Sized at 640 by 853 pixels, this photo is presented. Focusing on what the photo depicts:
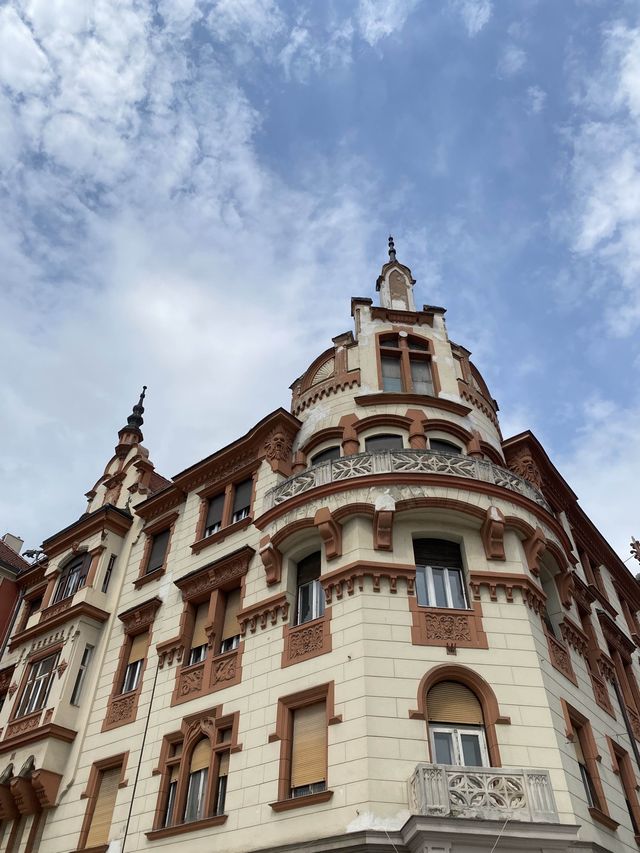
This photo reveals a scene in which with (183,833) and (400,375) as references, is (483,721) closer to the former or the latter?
(183,833)

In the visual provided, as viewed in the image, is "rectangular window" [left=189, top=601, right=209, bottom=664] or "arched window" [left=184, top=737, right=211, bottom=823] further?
"rectangular window" [left=189, top=601, right=209, bottom=664]

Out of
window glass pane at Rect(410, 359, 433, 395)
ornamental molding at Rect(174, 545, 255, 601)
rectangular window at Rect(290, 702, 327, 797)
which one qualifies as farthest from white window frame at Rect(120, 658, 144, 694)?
window glass pane at Rect(410, 359, 433, 395)

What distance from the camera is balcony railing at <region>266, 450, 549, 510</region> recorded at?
18891 mm

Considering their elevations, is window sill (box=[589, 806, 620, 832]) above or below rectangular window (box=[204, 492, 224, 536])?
below

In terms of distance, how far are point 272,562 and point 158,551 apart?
7.63 metres

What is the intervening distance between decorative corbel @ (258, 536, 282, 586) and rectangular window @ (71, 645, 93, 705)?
831 centimetres

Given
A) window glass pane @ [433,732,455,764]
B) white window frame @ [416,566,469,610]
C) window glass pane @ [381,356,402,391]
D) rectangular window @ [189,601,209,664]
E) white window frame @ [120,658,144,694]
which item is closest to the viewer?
window glass pane @ [433,732,455,764]

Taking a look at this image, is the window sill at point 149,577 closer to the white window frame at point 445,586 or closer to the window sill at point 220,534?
the window sill at point 220,534

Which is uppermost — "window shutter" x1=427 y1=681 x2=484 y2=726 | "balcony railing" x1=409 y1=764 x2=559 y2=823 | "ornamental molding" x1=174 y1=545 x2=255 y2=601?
"ornamental molding" x1=174 y1=545 x2=255 y2=601

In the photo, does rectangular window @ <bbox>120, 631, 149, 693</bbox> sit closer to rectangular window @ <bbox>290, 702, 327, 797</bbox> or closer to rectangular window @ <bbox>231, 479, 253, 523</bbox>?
rectangular window @ <bbox>231, 479, 253, 523</bbox>

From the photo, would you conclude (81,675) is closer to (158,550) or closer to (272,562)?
(158,550)

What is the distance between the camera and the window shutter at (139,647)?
22.3 metres

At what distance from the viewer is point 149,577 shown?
24.1 m

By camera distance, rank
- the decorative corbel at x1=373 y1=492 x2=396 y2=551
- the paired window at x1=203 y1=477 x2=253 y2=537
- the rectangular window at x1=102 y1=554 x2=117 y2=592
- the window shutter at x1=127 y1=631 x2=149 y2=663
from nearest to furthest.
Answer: the decorative corbel at x1=373 y1=492 x2=396 y2=551 → the window shutter at x1=127 y1=631 x2=149 y2=663 → the paired window at x1=203 y1=477 x2=253 y2=537 → the rectangular window at x1=102 y1=554 x2=117 y2=592
